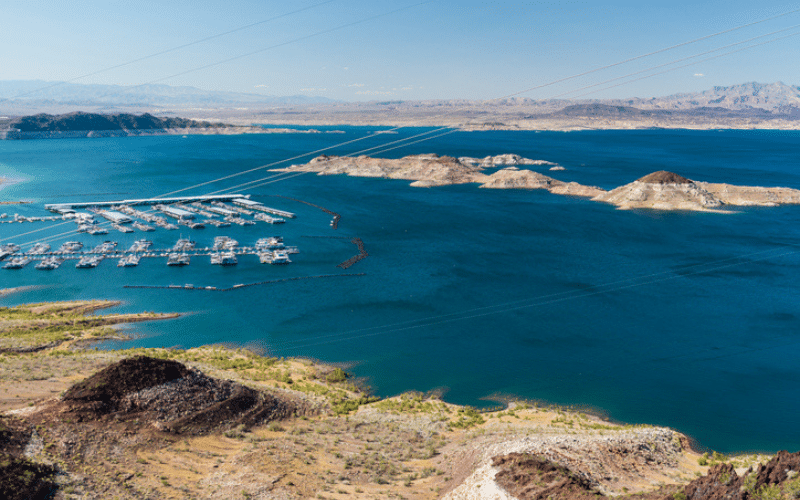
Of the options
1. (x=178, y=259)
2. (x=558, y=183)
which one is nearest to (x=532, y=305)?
(x=178, y=259)

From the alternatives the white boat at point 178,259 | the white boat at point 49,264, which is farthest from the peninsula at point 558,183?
the white boat at point 49,264

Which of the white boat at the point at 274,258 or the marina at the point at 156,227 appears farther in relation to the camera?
the white boat at the point at 274,258

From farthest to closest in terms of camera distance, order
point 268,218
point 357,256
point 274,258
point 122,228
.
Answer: point 268,218, point 122,228, point 357,256, point 274,258

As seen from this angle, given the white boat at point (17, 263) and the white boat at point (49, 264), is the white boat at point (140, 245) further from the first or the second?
the white boat at point (17, 263)

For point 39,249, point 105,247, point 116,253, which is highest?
point 39,249

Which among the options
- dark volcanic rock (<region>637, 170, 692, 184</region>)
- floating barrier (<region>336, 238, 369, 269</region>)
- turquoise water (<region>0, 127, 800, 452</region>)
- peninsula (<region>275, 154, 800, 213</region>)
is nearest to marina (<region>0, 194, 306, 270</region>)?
Answer: turquoise water (<region>0, 127, 800, 452</region>)

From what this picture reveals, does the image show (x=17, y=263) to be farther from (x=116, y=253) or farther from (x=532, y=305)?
(x=532, y=305)

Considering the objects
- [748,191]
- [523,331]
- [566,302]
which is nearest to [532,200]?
[748,191]

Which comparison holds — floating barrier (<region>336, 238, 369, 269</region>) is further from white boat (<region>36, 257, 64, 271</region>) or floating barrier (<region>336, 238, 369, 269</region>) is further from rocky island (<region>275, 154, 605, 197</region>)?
rocky island (<region>275, 154, 605, 197</region>)
